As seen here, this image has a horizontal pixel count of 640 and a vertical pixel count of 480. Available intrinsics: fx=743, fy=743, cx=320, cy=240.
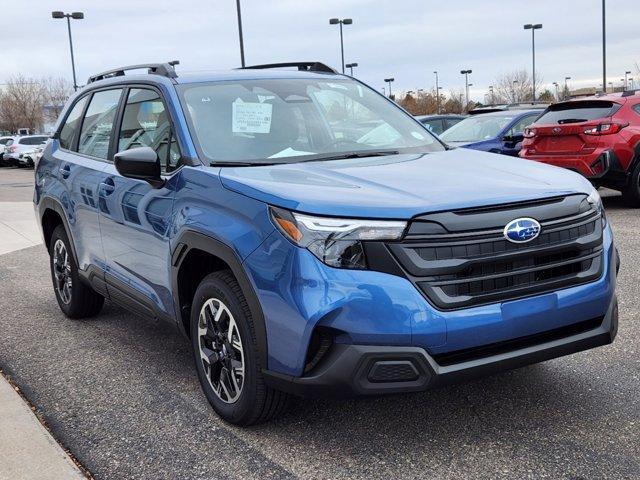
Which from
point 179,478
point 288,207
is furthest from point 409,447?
point 288,207

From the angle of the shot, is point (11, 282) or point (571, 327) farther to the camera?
point (11, 282)

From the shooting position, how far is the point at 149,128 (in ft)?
14.3

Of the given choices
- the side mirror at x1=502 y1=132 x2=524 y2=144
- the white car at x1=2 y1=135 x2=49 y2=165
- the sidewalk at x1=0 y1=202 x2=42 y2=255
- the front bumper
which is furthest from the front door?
the white car at x1=2 y1=135 x2=49 y2=165

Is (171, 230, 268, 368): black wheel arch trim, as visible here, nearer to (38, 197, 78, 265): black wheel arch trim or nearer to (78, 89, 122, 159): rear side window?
(78, 89, 122, 159): rear side window

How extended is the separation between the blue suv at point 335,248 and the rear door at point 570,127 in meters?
6.11

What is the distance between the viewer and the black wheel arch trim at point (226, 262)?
10.2ft

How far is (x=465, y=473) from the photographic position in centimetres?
302

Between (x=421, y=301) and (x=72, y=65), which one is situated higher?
(x=72, y=65)

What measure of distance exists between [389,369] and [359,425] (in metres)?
0.75

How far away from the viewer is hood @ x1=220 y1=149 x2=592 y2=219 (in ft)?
9.67

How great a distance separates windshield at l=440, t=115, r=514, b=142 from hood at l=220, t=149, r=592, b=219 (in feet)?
28.6

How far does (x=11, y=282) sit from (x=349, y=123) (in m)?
4.66

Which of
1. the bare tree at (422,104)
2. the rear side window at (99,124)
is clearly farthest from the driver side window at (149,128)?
the bare tree at (422,104)

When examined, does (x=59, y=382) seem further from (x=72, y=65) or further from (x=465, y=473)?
(x=72, y=65)
